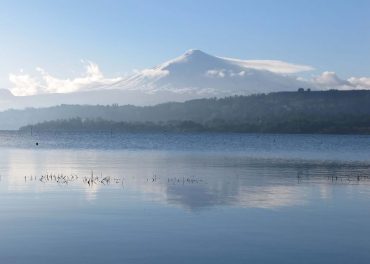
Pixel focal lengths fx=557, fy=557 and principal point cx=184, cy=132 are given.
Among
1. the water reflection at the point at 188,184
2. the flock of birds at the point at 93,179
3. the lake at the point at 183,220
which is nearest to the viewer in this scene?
the lake at the point at 183,220

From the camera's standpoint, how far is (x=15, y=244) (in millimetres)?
18656

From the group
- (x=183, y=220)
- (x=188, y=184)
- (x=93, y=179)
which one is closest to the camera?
(x=183, y=220)

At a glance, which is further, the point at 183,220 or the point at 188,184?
the point at 188,184

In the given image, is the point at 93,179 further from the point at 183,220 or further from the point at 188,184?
the point at 183,220

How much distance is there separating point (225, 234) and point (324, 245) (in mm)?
3592

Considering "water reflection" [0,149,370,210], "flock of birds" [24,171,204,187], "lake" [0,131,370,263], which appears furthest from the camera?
"flock of birds" [24,171,204,187]

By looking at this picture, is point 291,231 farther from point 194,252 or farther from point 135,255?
point 135,255

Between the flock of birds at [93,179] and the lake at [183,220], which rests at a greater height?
the flock of birds at [93,179]

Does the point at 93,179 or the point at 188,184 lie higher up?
the point at 93,179

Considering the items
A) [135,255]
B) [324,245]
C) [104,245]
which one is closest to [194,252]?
[135,255]

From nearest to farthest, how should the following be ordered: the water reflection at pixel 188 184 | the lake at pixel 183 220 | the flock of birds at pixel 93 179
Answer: the lake at pixel 183 220 → the water reflection at pixel 188 184 → the flock of birds at pixel 93 179

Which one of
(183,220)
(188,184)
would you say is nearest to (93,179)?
(188,184)

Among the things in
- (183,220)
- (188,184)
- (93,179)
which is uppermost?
(93,179)

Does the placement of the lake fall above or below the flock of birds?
below
